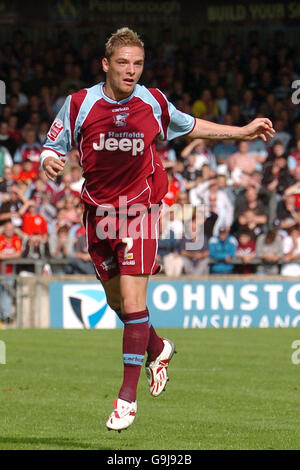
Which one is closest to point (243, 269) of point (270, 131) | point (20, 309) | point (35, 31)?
point (20, 309)

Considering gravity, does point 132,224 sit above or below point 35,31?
below

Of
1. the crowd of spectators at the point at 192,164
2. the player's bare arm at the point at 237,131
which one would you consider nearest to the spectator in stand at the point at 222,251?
the crowd of spectators at the point at 192,164

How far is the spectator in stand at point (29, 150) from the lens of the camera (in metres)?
20.2

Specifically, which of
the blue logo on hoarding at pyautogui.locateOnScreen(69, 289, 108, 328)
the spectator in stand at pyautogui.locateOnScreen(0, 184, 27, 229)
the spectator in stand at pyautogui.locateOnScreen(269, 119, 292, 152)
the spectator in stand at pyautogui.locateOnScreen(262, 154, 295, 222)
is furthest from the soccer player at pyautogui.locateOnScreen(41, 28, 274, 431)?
the spectator in stand at pyautogui.locateOnScreen(269, 119, 292, 152)

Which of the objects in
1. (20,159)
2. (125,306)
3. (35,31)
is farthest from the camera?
(35,31)

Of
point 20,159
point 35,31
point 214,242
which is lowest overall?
point 214,242

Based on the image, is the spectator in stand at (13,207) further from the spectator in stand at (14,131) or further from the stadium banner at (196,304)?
the spectator in stand at (14,131)

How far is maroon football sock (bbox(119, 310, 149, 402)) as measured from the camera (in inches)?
271

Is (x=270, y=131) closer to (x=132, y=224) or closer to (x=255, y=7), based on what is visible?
(x=132, y=224)

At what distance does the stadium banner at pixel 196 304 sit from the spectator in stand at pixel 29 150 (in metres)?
3.45

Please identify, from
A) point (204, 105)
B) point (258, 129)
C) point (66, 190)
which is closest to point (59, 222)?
point (66, 190)

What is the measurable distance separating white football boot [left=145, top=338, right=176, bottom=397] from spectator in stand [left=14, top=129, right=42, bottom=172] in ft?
42.3

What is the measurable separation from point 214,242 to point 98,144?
11.6 meters

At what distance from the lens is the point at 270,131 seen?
7.20 m
